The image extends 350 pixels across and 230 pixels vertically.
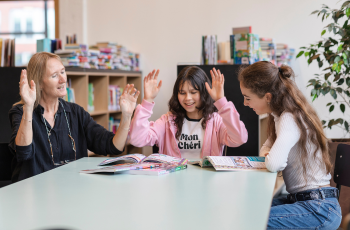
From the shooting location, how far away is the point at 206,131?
2.05 metres

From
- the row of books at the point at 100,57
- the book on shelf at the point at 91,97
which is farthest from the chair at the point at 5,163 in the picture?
the book on shelf at the point at 91,97

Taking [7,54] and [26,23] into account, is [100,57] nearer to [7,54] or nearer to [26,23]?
[7,54]

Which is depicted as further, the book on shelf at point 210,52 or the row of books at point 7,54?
the book on shelf at point 210,52

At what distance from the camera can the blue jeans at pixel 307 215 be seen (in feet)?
4.48

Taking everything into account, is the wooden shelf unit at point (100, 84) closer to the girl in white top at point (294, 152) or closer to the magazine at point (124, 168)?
the magazine at point (124, 168)

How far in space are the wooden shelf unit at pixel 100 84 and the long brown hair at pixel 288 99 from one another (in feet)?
5.64

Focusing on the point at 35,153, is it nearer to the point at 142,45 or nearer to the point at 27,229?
the point at 27,229

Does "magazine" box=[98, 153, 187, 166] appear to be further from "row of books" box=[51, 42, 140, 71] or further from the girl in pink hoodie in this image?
"row of books" box=[51, 42, 140, 71]

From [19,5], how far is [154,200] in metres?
5.88

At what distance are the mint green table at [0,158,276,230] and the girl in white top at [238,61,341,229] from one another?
0.17 metres

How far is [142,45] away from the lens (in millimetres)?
4281

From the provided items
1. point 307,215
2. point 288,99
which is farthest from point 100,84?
point 307,215

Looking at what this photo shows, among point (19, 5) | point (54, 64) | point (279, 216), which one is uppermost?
point (19, 5)

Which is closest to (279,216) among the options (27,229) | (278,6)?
(27,229)
